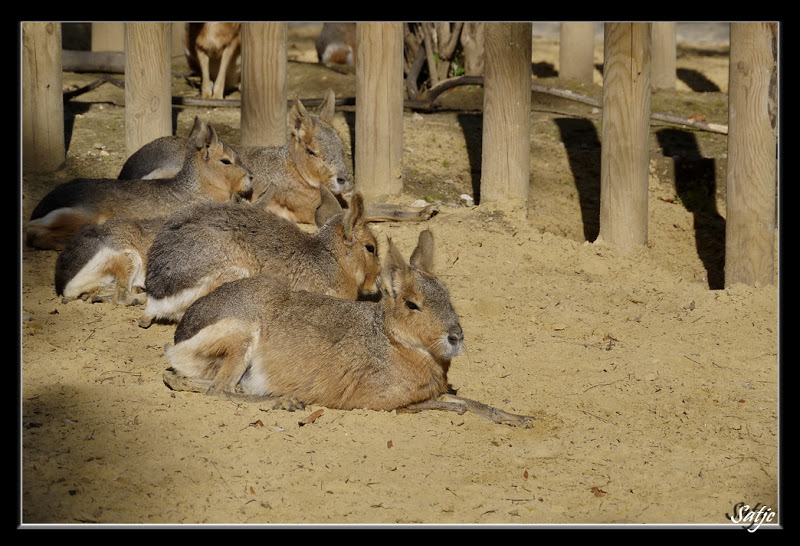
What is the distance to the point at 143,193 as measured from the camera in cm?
821

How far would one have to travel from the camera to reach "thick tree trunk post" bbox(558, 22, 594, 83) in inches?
487

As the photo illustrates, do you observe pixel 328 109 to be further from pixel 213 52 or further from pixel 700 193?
pixel 700 193

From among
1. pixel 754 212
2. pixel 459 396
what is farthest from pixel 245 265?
pixel 754 212

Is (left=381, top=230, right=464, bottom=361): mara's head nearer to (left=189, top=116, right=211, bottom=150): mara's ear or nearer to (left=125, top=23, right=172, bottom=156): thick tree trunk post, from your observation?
(left=189, top=116, right=211, bottom=150): mara's ear

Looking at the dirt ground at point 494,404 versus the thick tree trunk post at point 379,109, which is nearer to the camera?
the dirt ground at point 494,404

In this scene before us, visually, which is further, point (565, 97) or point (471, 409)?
point (565, 97)

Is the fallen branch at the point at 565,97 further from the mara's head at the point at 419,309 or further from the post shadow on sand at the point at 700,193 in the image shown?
the mara's head at the point at 419,309

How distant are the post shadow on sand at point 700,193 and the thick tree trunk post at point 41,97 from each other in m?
5.71

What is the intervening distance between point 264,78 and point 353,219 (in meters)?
2.58

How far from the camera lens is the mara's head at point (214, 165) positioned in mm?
8461

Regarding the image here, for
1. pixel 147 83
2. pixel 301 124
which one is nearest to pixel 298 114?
pixel 301 124

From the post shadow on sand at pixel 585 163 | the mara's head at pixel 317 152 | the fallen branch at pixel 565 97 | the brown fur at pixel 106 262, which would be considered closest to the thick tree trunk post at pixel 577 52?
the post shadow on sand at pixel 585 163

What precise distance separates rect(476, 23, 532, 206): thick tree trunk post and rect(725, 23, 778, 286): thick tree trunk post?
5.42 ft

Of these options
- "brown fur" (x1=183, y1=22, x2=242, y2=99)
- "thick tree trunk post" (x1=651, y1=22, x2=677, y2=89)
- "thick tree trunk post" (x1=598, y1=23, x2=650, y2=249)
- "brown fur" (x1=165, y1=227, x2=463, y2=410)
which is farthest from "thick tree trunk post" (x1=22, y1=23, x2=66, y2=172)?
"thick tree trunk post" (x1=651, y1=22, x2=677, y2=89)
